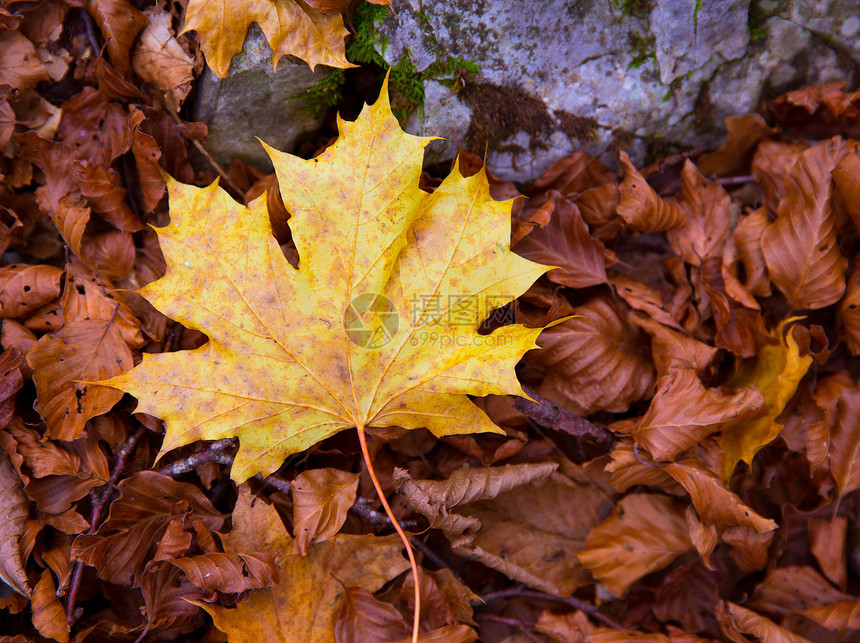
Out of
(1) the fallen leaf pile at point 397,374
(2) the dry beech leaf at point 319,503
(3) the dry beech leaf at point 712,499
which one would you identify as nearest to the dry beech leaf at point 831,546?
(1) the fallen leaf pile at point 397,374

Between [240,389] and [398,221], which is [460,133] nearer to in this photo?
[398,221]

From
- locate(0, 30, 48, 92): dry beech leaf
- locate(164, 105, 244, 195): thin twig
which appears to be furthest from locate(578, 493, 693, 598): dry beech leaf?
locate(0, 30, 48, 92): dry beech leaf

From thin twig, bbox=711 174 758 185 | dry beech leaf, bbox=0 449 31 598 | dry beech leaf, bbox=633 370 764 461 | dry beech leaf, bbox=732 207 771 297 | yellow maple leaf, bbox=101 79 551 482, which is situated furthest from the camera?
thin twig, bbox=711 174 758 185

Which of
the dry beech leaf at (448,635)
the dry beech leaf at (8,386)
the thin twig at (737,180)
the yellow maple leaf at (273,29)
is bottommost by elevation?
the dry beech leaf at (448,635)

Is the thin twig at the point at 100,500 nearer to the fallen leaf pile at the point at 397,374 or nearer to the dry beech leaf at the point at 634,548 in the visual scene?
the fallen leaf pile at the point at 397,374

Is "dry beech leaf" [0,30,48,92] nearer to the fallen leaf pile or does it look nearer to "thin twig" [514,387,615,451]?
the fallen leaf pile

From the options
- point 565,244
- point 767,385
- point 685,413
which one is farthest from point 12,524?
point 767,385
